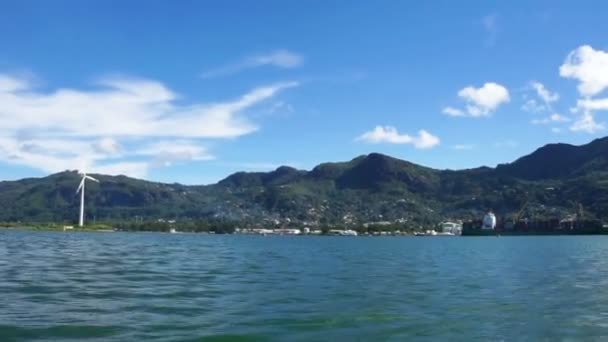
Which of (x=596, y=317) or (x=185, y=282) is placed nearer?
(x=596, y=317)

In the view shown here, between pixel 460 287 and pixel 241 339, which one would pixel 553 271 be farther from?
pixel 241 339

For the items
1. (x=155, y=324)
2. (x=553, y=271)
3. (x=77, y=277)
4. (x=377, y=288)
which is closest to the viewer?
(x=155, y=324)

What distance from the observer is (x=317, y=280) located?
163 ft

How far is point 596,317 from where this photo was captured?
101 feet

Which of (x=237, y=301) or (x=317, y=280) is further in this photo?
(x=317, y=280)

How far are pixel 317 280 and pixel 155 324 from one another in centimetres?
2408

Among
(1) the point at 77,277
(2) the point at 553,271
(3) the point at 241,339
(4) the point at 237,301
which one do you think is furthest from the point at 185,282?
(2) the point at 553,271

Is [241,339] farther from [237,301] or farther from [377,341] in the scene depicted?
[237,301]

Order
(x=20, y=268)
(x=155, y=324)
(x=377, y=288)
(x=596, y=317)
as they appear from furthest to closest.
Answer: (x=20, y=268), (x=377, y=288), (x=596, y=317), (x=155, y=324)

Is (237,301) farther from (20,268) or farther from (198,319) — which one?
(20,268)

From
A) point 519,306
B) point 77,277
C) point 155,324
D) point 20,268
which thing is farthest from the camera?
point 20,268

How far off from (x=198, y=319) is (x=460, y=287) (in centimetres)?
2296

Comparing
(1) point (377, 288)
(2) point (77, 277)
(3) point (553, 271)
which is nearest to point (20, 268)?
(2) point (77, 277)

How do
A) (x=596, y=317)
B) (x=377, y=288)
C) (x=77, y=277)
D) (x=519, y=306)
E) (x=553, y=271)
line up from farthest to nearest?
1. (x=553, y=271)
2. (x=77, y=277)
3. (x=377, y=288)
4. (x=519, y=306)
5. (x=596, y=317)
